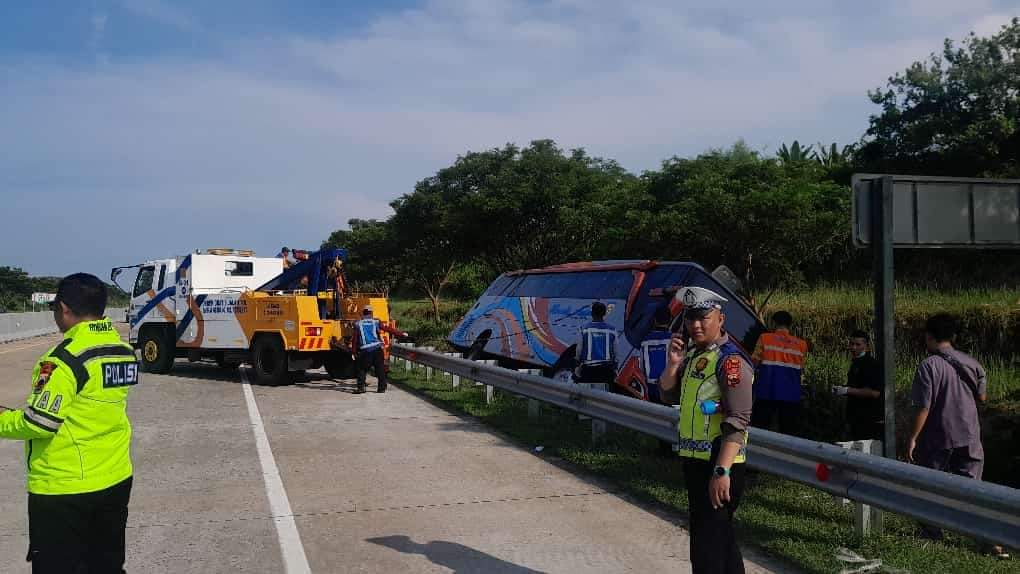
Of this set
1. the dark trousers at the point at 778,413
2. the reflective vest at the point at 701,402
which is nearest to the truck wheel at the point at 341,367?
the dark trousers at the point at 778,413

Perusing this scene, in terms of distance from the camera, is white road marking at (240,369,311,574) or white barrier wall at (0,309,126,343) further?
white barrier wall at (0,309,126,343)

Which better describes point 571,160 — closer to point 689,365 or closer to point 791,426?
point 791,426

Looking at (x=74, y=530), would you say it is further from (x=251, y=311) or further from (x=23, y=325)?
(x=23, y=325)

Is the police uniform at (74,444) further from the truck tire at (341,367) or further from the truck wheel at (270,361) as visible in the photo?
the truck tire at (341,367)

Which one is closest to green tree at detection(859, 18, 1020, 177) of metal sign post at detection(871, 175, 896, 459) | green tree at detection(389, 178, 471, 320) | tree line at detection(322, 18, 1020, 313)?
tree line at detection(322, 18, 1020, 313)

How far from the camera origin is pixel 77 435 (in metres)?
3.68

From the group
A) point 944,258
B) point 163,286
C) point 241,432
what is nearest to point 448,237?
point 163,286

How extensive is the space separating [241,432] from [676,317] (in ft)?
18.6

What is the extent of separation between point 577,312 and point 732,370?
10266 mm

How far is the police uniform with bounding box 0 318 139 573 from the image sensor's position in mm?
3580

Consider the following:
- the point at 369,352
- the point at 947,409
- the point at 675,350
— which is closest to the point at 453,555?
the point at 675,350

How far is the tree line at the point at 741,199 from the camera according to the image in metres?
18.2

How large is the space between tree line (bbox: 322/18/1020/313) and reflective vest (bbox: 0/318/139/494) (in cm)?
1513

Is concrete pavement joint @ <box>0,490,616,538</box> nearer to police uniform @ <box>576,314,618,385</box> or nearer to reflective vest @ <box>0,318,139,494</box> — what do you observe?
reflective vest @ <box>0,318,139,494</box>
